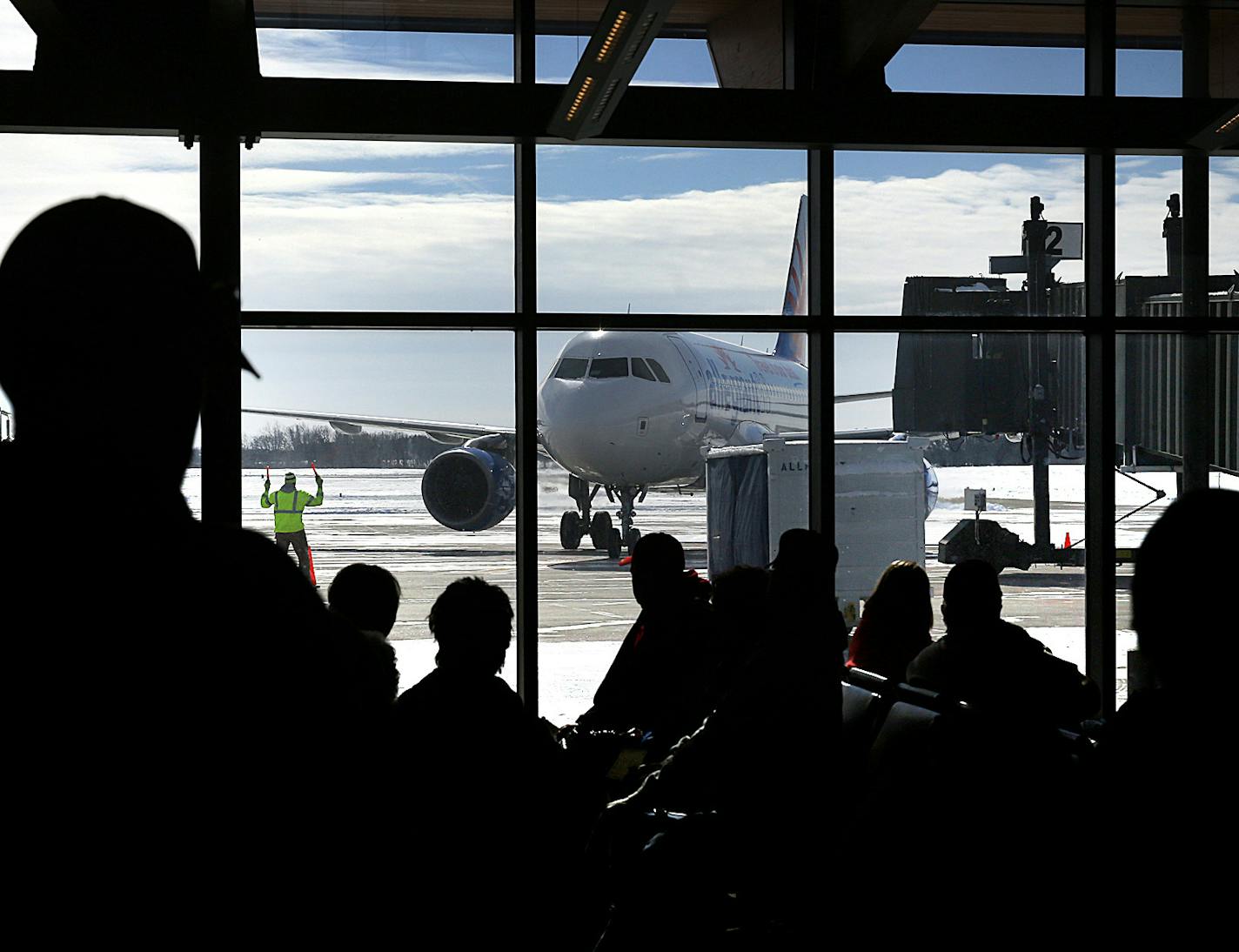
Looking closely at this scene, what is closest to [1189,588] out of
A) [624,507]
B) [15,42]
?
[15,42]

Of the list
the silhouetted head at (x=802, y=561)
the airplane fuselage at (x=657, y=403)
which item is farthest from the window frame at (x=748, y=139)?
the silhouetted head at (x=802, y=561)

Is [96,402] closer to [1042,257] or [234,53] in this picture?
[234,53]

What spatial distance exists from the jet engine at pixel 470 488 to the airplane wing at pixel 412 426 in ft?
0.27

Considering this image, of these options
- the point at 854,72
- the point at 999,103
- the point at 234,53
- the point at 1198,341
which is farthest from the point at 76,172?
the point at 1198,341

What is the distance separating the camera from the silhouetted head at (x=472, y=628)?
2.80 m

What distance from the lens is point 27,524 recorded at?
0.57 m

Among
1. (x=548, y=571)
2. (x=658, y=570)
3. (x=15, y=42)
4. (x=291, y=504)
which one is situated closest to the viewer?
(x=658, y=570)

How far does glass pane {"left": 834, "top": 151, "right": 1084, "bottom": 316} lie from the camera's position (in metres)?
6.13

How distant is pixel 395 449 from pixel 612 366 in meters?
5.07

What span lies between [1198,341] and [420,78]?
4.00 metres

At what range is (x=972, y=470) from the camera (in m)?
6.46

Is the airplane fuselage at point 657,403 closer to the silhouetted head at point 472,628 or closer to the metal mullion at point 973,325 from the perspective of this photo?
the metal mullion at point 973,325

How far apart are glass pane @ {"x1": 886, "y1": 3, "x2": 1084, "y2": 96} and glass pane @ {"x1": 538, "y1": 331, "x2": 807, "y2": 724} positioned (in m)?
1.58

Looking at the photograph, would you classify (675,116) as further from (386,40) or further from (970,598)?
(970,598)
